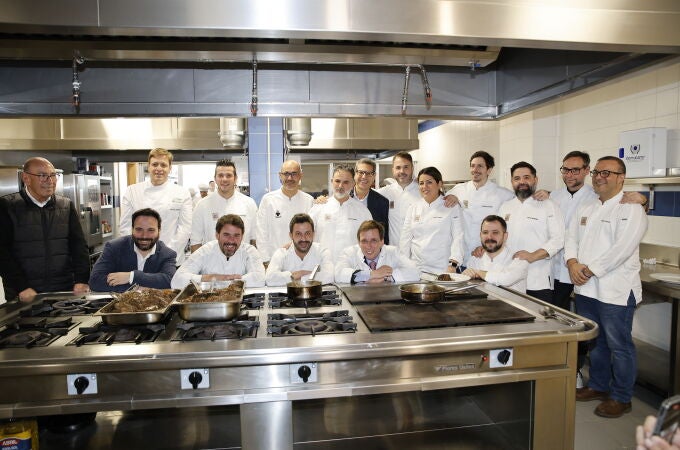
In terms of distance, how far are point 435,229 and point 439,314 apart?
5.03 feet

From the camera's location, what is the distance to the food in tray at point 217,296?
1827mm

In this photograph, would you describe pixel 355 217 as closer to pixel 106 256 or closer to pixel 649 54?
pixel 106 256

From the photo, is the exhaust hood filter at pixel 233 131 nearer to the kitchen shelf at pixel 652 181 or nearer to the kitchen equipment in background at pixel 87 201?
the kitchen equipment in background at pixel 87 201

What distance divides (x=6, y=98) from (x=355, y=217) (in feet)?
7.58

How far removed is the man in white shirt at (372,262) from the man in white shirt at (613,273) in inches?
42.5

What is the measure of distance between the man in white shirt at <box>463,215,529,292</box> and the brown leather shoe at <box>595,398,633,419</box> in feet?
2.75

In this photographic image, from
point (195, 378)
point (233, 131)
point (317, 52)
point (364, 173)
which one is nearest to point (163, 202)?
point (233, 131)

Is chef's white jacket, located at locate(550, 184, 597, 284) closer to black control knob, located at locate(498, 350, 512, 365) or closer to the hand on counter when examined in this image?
black control knob, located at locate(498, 350, 512, 365)

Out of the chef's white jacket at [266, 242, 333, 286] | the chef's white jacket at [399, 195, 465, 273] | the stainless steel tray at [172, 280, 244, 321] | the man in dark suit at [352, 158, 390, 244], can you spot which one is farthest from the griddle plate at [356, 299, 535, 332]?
the man in dark suit at [352, 158, 390, 244]

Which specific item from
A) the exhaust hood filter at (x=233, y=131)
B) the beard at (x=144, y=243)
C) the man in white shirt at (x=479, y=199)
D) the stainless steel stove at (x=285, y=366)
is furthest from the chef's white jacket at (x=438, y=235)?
the exhaust hood filter at (x=233, y=131)

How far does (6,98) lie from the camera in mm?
2646

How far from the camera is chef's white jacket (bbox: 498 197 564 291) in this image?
119 inches

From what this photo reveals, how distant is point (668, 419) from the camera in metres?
0.83

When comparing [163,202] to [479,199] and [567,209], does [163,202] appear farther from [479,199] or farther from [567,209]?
[567,209]
